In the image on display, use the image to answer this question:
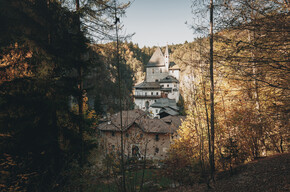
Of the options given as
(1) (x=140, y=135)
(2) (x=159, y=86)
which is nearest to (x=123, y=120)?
(1) (x=140, y=135)

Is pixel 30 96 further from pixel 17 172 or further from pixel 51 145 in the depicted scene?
pixel 17 172

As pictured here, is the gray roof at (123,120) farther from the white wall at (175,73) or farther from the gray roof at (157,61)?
the gray roof at (157,61)

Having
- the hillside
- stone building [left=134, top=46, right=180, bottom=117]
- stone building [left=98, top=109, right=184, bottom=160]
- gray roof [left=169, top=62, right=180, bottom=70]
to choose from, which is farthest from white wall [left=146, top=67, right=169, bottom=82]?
the hillside

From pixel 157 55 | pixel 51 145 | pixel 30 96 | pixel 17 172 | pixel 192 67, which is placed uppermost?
pixel 157 55

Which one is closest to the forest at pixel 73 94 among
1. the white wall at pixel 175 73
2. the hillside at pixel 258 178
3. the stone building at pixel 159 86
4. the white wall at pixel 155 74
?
the hillside at pixel 258 178

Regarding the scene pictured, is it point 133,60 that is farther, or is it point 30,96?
point 133,60

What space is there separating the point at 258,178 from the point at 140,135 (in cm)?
488

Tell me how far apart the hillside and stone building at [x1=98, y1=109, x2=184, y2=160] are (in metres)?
2.75

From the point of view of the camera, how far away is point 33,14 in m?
6.25

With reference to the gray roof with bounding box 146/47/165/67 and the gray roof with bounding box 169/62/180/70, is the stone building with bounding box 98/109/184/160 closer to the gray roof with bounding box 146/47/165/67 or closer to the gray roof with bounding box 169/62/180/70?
the gray roof with bounding box 169/62/180/70

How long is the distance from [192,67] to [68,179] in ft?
22.8

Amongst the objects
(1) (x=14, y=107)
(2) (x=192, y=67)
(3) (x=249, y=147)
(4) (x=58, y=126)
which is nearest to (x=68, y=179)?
(4) (x=58, y=126)

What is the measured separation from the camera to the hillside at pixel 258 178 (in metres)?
4.35

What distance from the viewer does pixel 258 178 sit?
502 cm
